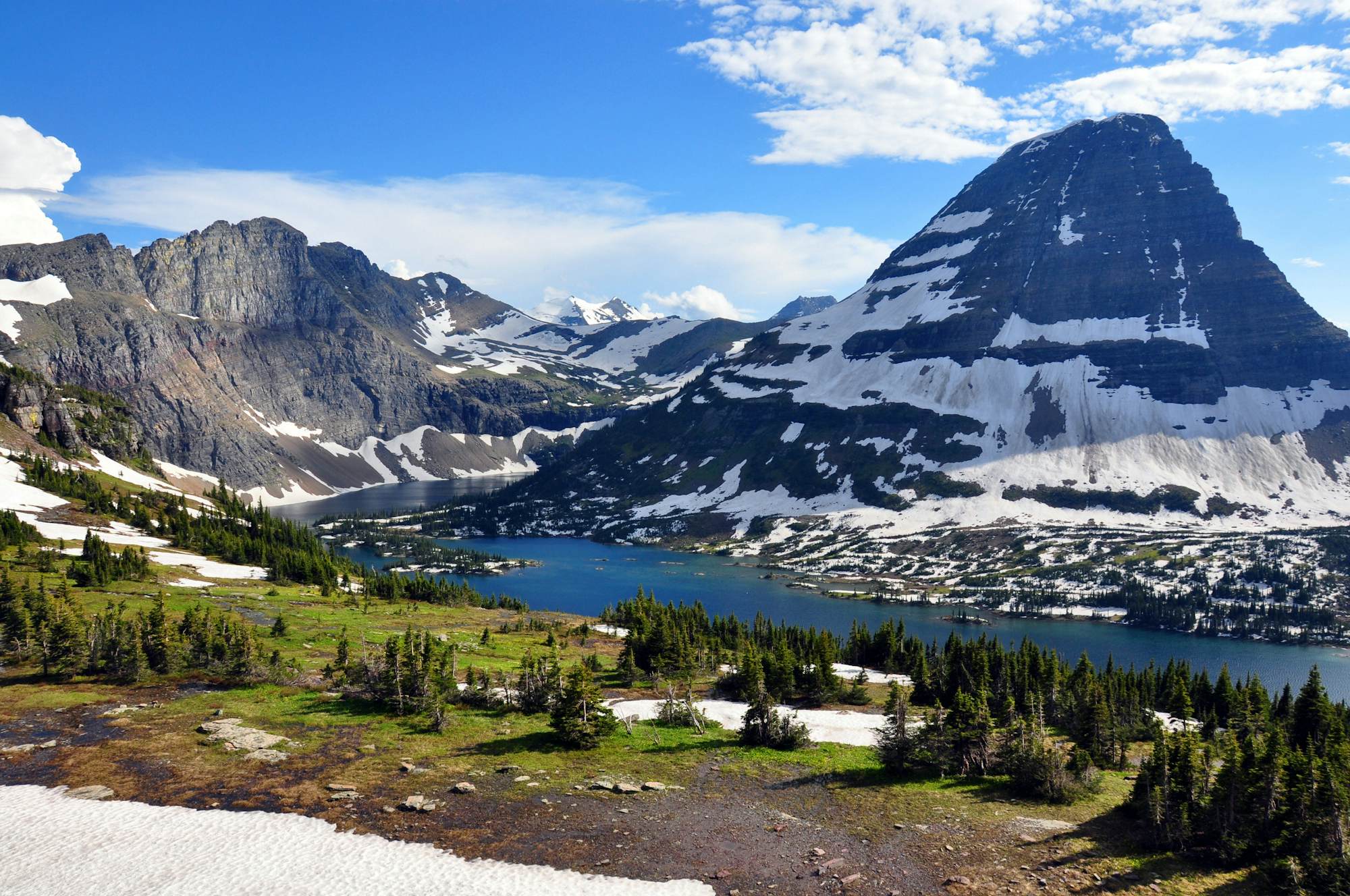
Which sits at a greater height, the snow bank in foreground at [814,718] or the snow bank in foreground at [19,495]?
the snow bank in foreground at [19,495]

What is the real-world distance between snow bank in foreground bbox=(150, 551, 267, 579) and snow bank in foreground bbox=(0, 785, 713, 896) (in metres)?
87.6

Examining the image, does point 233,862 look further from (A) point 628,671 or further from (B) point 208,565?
(B) point 208,565

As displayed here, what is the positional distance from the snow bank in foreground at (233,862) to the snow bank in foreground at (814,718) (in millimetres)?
24858

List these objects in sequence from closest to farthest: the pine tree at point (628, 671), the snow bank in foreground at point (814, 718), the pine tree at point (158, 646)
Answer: the snow bank in foreground at point (814, 718) → the pine tree at point (158, 646) → the pine tree at point (628, 671)

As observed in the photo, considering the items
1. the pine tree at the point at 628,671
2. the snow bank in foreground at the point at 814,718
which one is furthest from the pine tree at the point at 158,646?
the pine tree at the point at 628,671

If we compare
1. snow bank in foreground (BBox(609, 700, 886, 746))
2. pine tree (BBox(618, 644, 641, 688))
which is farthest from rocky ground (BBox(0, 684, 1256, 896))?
pine tree (BBox(618, 644, 641, 688))

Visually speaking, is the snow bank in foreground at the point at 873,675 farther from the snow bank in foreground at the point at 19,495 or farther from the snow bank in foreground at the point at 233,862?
the snow bank in foreground at the point at 19,495

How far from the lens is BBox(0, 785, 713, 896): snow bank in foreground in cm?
2981

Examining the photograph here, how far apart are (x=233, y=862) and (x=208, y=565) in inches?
4053

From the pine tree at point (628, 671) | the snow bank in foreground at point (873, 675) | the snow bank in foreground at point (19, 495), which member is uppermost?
the snow bank in foreground at point (19, 495)

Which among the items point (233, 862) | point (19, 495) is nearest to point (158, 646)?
point (233, 862)

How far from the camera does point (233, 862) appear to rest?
31.3 meters

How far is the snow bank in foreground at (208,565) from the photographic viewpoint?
4498 inches

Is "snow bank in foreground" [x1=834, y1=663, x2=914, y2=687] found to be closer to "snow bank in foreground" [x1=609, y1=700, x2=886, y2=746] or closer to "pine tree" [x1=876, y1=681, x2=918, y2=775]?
"snow bank in foreground" [x1=609, y1=700, x2=886, y2=746]
